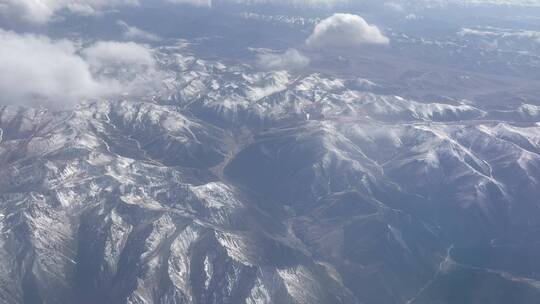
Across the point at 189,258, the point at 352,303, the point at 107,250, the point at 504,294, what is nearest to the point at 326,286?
the point at 352,303

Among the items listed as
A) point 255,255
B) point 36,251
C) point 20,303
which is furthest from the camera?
point 255,255

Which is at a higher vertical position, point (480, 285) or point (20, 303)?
point (20, 303)

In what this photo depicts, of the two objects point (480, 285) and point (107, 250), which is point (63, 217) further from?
point (480, 285)

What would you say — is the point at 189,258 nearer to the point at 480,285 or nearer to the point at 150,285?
the point at 150,285

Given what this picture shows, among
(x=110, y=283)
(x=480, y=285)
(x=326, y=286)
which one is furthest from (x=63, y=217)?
(x=480, y=285)

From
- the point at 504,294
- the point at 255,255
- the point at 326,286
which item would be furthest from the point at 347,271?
the point at 504,294

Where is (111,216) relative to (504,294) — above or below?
above

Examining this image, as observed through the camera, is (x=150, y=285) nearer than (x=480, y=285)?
Yes

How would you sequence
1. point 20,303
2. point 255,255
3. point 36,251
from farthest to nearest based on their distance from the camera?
point 255,255 → point 36,251 → point 20,303

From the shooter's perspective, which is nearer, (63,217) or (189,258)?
(189,258)
